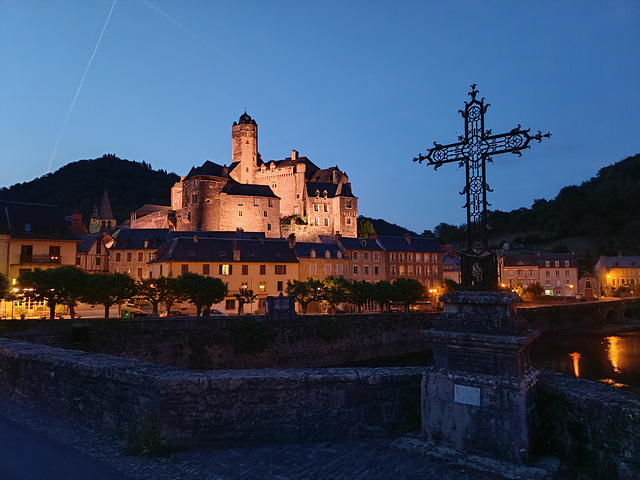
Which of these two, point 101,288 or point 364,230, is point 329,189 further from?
point 101,288

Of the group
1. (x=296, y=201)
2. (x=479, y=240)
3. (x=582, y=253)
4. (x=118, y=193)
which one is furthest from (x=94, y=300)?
(x=118, y=193)

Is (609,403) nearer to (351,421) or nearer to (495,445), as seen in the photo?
(495,445)

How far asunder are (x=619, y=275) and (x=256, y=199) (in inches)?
2855

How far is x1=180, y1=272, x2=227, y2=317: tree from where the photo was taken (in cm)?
3703

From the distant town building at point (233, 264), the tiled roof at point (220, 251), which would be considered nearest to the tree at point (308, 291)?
the distant town building at point (233, 264)

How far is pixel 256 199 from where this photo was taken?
84875 mm

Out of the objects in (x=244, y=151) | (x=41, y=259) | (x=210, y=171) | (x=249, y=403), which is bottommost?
(x=249, y=403)

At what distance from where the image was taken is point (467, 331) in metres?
6.65

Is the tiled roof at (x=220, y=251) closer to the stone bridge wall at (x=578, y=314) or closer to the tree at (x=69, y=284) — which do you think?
the tree at (x=69, y=284)

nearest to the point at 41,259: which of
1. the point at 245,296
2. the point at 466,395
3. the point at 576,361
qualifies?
the point at 245,296

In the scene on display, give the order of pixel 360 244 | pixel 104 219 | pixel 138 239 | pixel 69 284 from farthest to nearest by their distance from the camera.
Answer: pixel 104 219 < pixel 360 244 < pixel 138 239 < pixel 69 284

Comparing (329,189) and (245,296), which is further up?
(329,189)

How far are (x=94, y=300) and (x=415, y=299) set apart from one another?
1274 inches

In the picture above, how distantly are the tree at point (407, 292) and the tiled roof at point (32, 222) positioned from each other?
32894 millimetres
